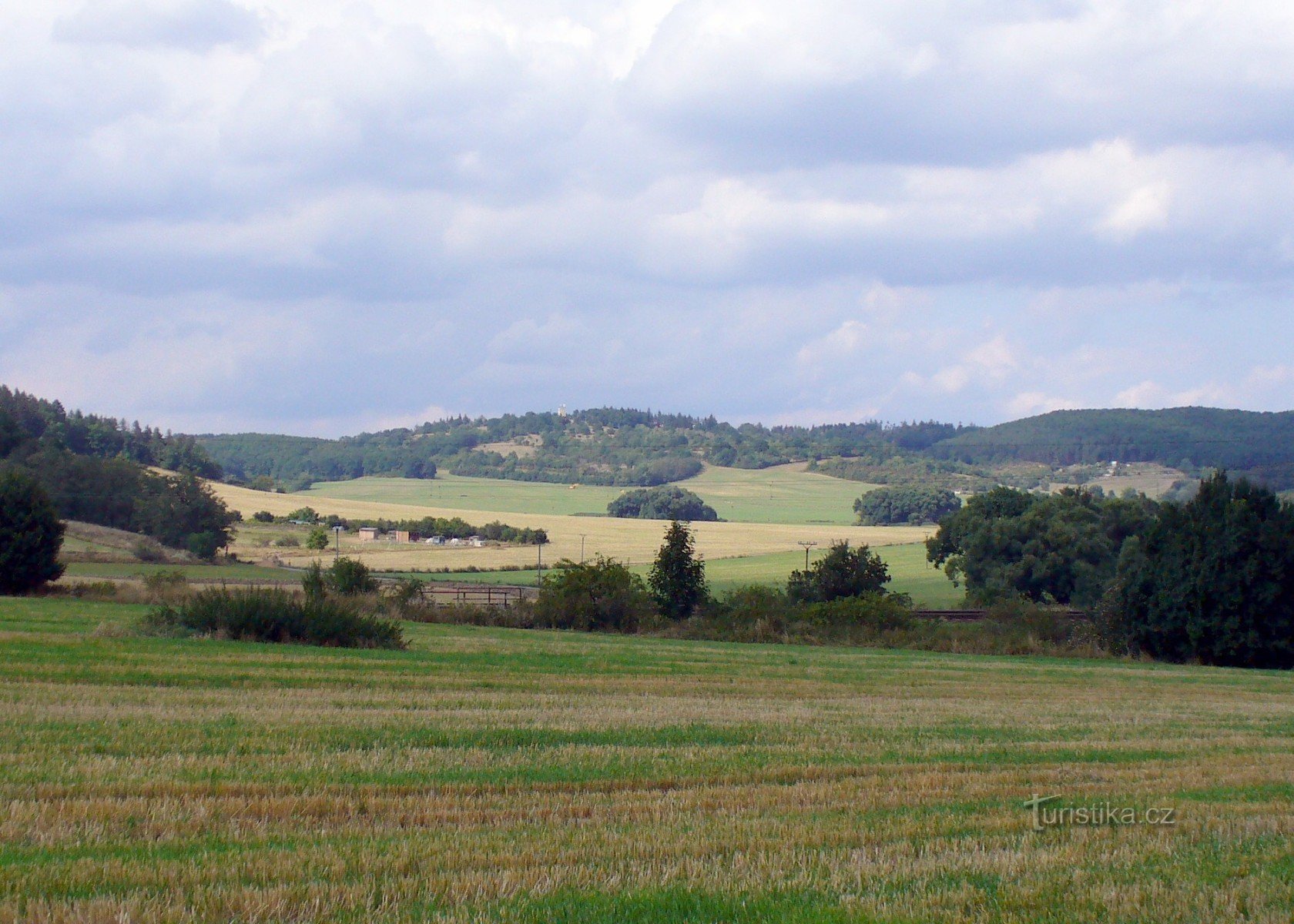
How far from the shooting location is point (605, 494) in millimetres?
165875

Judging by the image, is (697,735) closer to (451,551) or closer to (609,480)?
(451,551)

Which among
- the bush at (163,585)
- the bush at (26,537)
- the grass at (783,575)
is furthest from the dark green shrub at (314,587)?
the grass at (783,575)

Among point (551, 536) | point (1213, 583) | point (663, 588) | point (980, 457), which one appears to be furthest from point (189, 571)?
point (980, 457)

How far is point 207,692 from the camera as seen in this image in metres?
14.9

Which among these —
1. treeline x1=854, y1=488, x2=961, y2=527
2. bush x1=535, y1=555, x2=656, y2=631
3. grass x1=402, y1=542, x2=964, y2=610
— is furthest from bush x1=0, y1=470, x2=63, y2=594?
treeline x1=854, y1=488, x2=961, y2=527

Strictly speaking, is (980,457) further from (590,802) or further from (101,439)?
(590,802)

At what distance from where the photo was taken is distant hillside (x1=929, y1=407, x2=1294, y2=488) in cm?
11462

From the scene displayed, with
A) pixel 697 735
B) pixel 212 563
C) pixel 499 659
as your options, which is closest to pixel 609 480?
pixel 212 563

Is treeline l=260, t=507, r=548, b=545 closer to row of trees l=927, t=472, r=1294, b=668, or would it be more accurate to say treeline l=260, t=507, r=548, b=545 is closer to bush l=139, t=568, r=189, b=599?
bush l=139, t=568, r=189, b=599

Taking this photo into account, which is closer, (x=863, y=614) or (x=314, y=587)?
(x=314, y=587)

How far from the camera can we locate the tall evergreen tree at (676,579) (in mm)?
52375

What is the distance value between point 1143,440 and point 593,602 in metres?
111

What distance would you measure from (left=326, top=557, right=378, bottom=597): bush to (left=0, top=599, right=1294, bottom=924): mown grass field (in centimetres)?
2609

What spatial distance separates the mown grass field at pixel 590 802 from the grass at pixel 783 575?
169 feet
